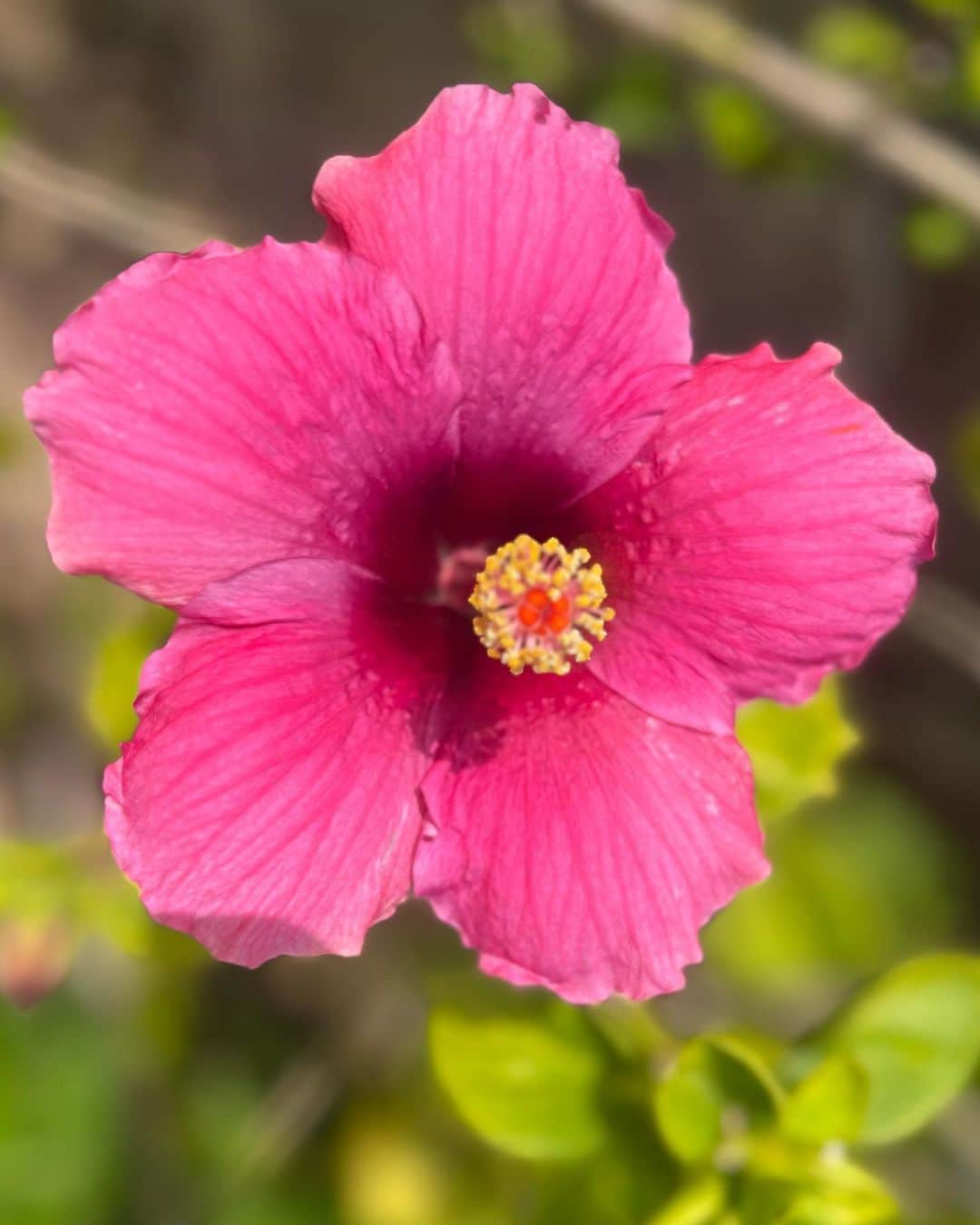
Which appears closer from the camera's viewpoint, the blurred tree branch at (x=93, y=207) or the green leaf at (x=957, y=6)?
the green leaf at (x=957, y=6)

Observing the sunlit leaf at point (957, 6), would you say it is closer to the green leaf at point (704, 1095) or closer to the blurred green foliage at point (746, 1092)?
the blurred green foliage at point (746, 1092)

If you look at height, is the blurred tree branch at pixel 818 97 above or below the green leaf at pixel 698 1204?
above

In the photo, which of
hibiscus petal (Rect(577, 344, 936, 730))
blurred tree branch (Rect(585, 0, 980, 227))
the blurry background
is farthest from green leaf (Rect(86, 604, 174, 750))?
blurred tree branch (Rect(585, 0, 980, 227))

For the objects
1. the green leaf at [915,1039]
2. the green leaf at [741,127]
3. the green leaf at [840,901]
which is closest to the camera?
the green leaf at [915,1039]

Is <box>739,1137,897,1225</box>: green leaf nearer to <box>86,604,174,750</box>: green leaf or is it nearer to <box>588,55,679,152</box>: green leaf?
<box>86,604,174,750</box>: green leaf

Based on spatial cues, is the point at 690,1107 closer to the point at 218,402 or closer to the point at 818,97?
the point at 218,402

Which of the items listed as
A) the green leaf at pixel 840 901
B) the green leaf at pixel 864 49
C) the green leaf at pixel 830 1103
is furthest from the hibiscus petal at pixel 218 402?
the green leaf at pixel 840 901

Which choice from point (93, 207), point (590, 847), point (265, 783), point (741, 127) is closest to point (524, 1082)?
point (590, 847)
